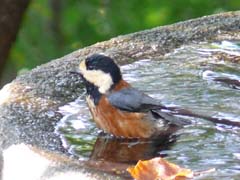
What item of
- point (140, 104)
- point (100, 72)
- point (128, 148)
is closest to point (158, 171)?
point (128, 148)

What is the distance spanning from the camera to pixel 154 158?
2656mm

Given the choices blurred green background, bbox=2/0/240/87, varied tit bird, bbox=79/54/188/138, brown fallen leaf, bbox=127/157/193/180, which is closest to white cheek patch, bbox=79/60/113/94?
varied tit bird, bbox=79/54/188/138

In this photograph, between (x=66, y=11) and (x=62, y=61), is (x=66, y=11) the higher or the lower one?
the lower one

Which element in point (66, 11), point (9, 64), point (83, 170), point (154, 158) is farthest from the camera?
point (66, 11)

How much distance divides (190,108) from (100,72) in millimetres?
349

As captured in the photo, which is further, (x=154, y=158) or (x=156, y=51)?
(x=156, y=51)

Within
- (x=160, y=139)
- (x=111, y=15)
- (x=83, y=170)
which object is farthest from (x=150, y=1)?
(x=83, y=170)

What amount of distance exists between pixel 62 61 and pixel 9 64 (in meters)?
2.41

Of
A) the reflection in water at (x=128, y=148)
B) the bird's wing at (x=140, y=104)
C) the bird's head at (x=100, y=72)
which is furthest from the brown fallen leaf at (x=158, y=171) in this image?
the bird's head at (x=100, y=72)

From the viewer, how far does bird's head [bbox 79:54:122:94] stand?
122 inches

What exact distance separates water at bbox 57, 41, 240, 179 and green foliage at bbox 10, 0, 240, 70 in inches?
83.1

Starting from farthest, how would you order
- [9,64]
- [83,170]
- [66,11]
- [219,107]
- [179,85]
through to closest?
[66,11] → [9,64] → [179,85] → [219,107] → [83,170]

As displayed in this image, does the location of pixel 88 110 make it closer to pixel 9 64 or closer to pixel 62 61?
pixel 62 61

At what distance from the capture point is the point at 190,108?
3.09 m
